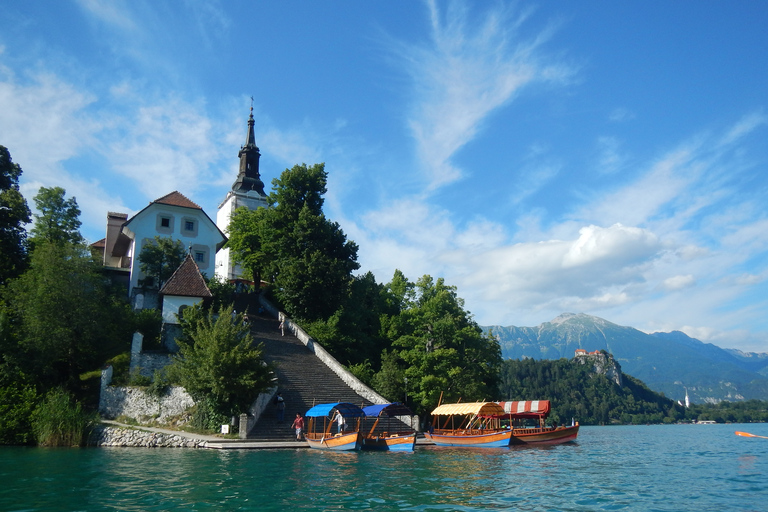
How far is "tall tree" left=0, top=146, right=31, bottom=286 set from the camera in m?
36.8

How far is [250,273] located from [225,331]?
90.5 ft

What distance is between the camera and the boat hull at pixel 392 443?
90.0ft

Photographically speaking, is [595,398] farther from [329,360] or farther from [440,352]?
[329,360]

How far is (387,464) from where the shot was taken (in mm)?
22438

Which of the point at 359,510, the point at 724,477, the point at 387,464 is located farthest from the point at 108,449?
→ the point at 724,477

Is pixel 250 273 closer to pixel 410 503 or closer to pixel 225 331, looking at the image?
pixel 225 331

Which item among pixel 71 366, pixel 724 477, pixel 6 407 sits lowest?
pixel 724 477

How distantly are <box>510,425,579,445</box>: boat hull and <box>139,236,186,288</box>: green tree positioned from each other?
29.6 meters

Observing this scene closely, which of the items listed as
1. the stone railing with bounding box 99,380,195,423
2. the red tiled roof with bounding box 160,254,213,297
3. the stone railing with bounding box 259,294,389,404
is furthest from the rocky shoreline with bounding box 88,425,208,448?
the red tiled roof with bounding box 160,254,213,297

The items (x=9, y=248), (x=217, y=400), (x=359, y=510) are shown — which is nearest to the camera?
(x=359, y=510)

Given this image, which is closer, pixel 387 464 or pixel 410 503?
pixel 410 503

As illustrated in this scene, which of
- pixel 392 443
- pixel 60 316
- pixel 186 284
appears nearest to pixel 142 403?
pixel 60 316

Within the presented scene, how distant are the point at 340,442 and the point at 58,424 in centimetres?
1345

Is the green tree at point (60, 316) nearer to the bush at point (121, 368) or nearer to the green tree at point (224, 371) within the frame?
the bush at point (121, 368)
